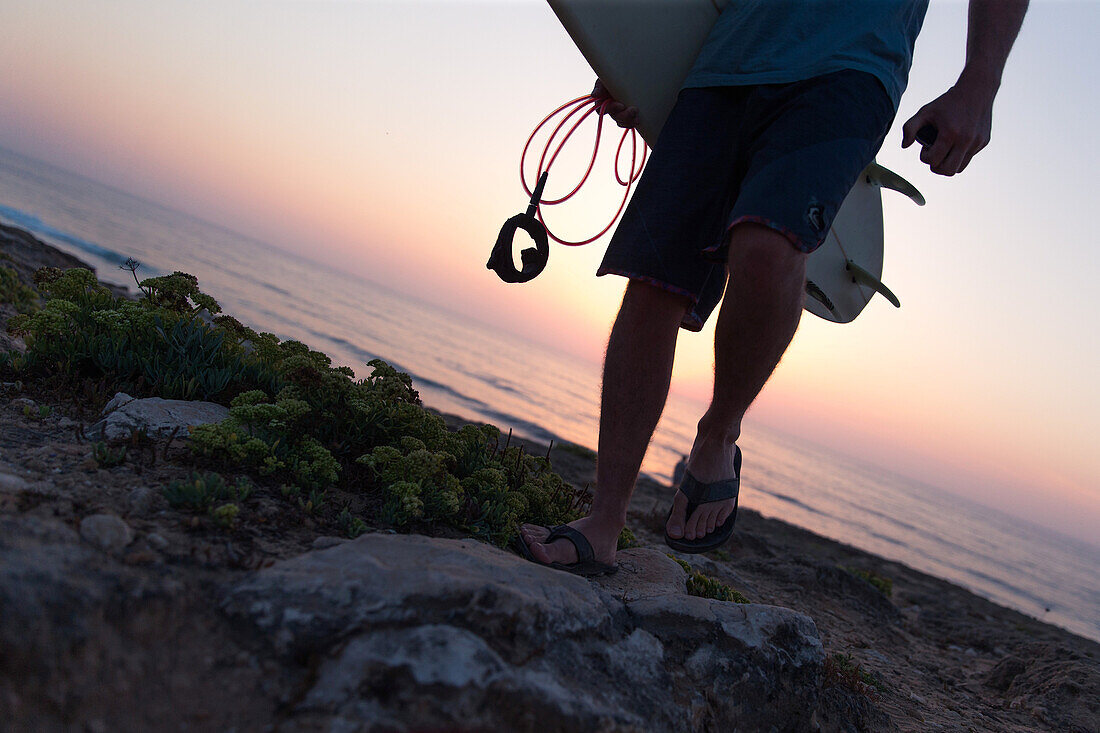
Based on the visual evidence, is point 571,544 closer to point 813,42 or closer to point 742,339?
point 742,339

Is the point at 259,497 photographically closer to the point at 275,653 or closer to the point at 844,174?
the point at 275,653

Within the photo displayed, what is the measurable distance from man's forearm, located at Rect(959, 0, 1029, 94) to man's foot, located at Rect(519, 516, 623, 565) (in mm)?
1961

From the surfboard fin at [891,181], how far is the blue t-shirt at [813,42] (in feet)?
2.27

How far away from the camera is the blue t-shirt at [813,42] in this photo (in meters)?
2.03

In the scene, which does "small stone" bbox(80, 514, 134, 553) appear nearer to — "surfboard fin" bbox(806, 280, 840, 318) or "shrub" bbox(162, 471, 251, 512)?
"shrub" bbox(162, 471, 251, 512)

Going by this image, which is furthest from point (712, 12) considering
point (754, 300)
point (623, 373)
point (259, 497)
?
point (259, 497)

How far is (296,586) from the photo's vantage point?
4.80ft

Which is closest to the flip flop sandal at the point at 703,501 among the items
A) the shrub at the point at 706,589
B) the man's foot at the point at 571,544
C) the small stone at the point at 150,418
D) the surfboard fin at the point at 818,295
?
the shrub at the point at 706,589

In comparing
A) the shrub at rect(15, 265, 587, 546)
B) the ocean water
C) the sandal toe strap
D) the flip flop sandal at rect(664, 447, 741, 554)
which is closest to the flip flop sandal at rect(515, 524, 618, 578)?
the sandal toe strap

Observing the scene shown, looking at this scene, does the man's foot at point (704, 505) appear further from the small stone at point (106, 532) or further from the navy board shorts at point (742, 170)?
the small stone at point (106, 532)

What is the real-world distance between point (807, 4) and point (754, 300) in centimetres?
108

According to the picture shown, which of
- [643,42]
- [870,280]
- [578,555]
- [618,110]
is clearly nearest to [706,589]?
[578,555]

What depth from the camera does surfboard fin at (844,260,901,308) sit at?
2.88 metres

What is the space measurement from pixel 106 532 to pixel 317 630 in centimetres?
57
